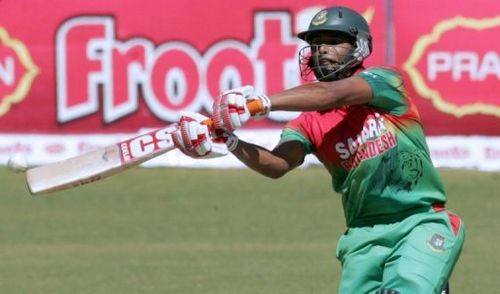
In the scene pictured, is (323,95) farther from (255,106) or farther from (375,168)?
(375,168)

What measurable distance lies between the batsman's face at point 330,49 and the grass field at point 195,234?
3.52 meters

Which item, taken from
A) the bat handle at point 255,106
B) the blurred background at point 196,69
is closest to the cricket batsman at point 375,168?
the bat handle at point 255,106

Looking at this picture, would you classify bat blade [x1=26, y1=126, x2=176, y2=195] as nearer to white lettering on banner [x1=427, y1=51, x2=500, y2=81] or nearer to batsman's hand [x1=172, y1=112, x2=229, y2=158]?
batsman's hand [x1=172, y1=112, x2=229, y2=158]

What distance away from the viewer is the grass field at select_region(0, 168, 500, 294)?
→ 1002 centimetres

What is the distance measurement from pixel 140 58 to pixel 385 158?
9.37m

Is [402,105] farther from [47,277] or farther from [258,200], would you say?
[258,200]

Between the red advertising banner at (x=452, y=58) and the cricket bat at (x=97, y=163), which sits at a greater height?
the cricket bat at (x=97, y=163)

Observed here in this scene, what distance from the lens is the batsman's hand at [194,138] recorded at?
5.84m

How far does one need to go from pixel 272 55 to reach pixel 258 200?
237 centimetres

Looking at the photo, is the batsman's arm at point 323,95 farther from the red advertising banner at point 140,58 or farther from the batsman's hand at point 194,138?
the red advertising banner at point 140,58

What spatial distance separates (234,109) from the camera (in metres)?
5.75

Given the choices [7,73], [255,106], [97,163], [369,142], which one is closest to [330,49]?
[369,142]

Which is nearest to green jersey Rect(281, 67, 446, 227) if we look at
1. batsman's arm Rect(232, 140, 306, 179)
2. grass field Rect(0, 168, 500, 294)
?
batsman's arm Rect(232, 140, 306, 179)

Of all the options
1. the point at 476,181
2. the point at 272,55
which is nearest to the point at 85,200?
the point at 272,55
